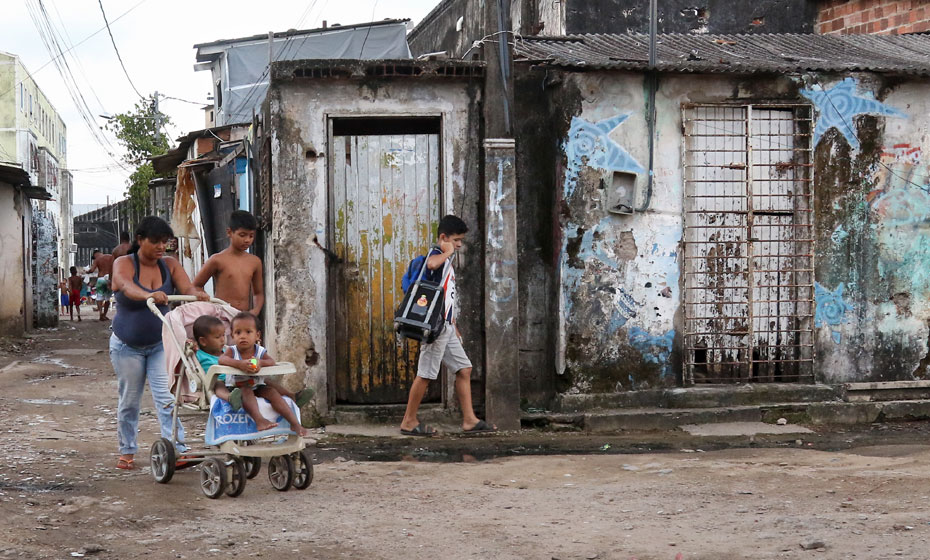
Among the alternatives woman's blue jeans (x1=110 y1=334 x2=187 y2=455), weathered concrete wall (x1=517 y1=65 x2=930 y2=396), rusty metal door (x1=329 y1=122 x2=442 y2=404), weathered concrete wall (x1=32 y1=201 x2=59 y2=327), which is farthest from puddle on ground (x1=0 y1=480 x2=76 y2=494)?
weathered concrete wall (x1=32 y1=201 x2=59 y2=327)

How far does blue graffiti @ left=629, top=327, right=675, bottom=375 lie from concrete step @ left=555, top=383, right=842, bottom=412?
0.26 meters

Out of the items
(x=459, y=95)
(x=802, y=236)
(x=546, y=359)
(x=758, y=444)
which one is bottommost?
(x=758, y=444)

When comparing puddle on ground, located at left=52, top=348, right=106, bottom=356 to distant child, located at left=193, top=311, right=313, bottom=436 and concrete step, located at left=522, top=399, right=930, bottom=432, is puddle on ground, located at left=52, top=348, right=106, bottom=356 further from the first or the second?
distant child, located at left=193, top=311, right=313, bottom=436

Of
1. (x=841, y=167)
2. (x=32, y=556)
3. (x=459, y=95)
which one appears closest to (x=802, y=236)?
(x=841, y=167)

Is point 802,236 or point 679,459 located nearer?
point 679,459

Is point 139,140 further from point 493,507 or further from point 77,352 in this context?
point 493,507

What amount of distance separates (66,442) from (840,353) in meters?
6.47

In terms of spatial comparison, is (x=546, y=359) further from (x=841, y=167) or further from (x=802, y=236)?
(x=841, y=167)

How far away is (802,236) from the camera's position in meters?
9.27

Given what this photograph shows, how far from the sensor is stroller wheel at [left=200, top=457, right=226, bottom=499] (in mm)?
5824

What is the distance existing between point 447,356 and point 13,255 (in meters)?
13.8

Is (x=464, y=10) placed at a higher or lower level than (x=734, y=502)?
higher

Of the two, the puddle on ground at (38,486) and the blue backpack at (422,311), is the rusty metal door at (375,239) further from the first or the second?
the puddle on ground at (38,486)

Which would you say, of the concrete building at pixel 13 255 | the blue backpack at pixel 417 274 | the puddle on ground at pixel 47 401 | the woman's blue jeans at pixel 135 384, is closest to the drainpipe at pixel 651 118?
the blue backpack at pixel 417 274
